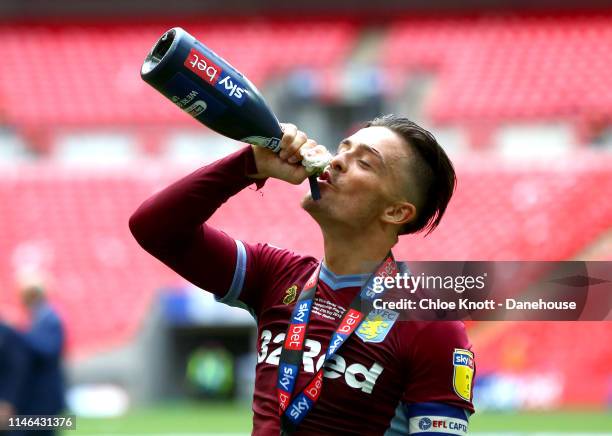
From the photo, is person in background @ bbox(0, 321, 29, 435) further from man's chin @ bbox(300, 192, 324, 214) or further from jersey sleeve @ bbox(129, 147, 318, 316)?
man's chin @ bbox(300, 192, 324, 214)

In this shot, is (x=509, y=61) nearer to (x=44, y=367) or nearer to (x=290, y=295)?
(x=44, y=367)

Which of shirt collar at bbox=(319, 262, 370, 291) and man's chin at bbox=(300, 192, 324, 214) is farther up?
man's chin at bbox=(300, 192, 324, 214)

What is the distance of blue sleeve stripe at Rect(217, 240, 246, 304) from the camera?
2.72m

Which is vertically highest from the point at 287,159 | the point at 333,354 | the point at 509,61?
the point at 509,61

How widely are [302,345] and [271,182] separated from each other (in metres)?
10.9

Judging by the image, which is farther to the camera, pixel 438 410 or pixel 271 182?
pixel 271 182

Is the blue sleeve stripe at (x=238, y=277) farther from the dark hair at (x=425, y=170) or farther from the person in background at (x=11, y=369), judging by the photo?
the person in background at (x=11, y=369)

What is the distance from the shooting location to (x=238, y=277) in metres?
2.72

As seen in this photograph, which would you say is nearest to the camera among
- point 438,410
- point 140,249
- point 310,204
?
point 438,410

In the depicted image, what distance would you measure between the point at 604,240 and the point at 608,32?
13.3 ft

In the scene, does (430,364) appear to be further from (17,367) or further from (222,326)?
(222,326)

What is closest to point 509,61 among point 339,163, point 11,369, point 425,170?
point 11,369

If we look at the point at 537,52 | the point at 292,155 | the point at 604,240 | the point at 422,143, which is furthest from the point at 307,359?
the point at 537,52

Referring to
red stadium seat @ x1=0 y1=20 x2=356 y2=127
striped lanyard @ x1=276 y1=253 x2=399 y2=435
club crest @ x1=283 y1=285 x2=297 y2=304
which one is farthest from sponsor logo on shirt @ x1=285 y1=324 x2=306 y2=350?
red stadium seat @ x1=0 y1=20 x2=356 y2=127
